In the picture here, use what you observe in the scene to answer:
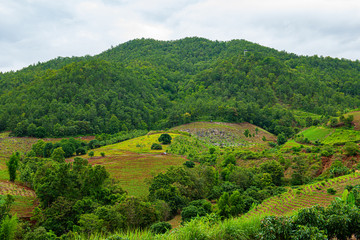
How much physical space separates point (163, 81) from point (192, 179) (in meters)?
146

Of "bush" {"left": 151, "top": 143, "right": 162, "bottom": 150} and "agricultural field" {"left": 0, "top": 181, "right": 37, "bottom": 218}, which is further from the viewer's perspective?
"bush" {"left": 151, "top": 143, "right": 162, "bottom": 150}

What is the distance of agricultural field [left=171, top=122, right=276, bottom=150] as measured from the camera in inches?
3425

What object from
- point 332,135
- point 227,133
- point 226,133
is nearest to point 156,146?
point 226,133

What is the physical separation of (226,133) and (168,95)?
8096 centimetres

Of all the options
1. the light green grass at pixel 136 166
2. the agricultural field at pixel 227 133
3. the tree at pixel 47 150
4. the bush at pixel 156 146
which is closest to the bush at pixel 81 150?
the tree at pixel 47 150

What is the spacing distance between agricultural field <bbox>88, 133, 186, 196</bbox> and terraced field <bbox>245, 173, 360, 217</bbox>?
18.6 meters

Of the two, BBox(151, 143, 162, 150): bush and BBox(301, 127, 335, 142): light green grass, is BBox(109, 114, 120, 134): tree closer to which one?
BBox(151, 143, 162, 150): bush

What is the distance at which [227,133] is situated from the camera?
9306cm

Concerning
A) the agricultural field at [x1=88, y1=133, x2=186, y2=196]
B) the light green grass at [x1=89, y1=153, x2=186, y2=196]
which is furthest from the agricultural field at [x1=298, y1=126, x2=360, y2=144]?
the light green grass at [x1=89, y1=153, x2=186, y2=196]

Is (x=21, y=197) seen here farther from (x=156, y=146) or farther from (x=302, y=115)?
(x=302, y=115)

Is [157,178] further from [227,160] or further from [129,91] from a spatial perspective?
[129,91]

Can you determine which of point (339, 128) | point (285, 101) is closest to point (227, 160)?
point (339, 128)

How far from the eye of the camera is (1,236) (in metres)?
21.3

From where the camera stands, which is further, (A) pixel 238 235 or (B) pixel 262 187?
(B) pixel 262 187
